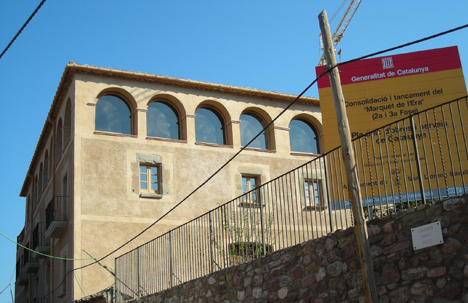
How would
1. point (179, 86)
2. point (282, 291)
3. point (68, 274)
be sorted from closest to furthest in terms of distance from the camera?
point (282, 291) → point (68, 274) → point (179, 86)

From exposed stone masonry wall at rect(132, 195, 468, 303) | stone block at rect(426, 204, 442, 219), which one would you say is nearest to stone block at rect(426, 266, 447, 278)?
exposed stone masonry wall at rect(132, 195, 468, 303)

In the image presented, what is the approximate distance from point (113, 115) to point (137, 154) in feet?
5.91

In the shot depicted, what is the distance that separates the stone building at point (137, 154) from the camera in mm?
21250

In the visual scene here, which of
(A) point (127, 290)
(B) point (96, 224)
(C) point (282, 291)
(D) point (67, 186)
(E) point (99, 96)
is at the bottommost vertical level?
(C) point (282, 291)

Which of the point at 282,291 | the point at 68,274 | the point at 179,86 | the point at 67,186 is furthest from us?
the point at 179,86

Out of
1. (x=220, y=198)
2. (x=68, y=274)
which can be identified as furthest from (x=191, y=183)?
(x=68, y=274)

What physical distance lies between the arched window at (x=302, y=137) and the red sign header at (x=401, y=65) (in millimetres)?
10684

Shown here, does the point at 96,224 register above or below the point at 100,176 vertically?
below

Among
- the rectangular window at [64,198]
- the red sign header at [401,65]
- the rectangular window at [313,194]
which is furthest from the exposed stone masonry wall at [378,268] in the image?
the rectangular window at [64,198]

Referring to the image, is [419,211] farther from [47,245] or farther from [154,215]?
[47,245]

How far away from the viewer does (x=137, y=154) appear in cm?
2258

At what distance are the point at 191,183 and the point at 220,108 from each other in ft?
11.7

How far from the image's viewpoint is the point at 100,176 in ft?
71.3

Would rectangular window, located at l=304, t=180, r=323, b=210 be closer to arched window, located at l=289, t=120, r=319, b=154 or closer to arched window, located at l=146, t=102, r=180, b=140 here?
arched window, located at l=146, t=102, r=180, b=140
